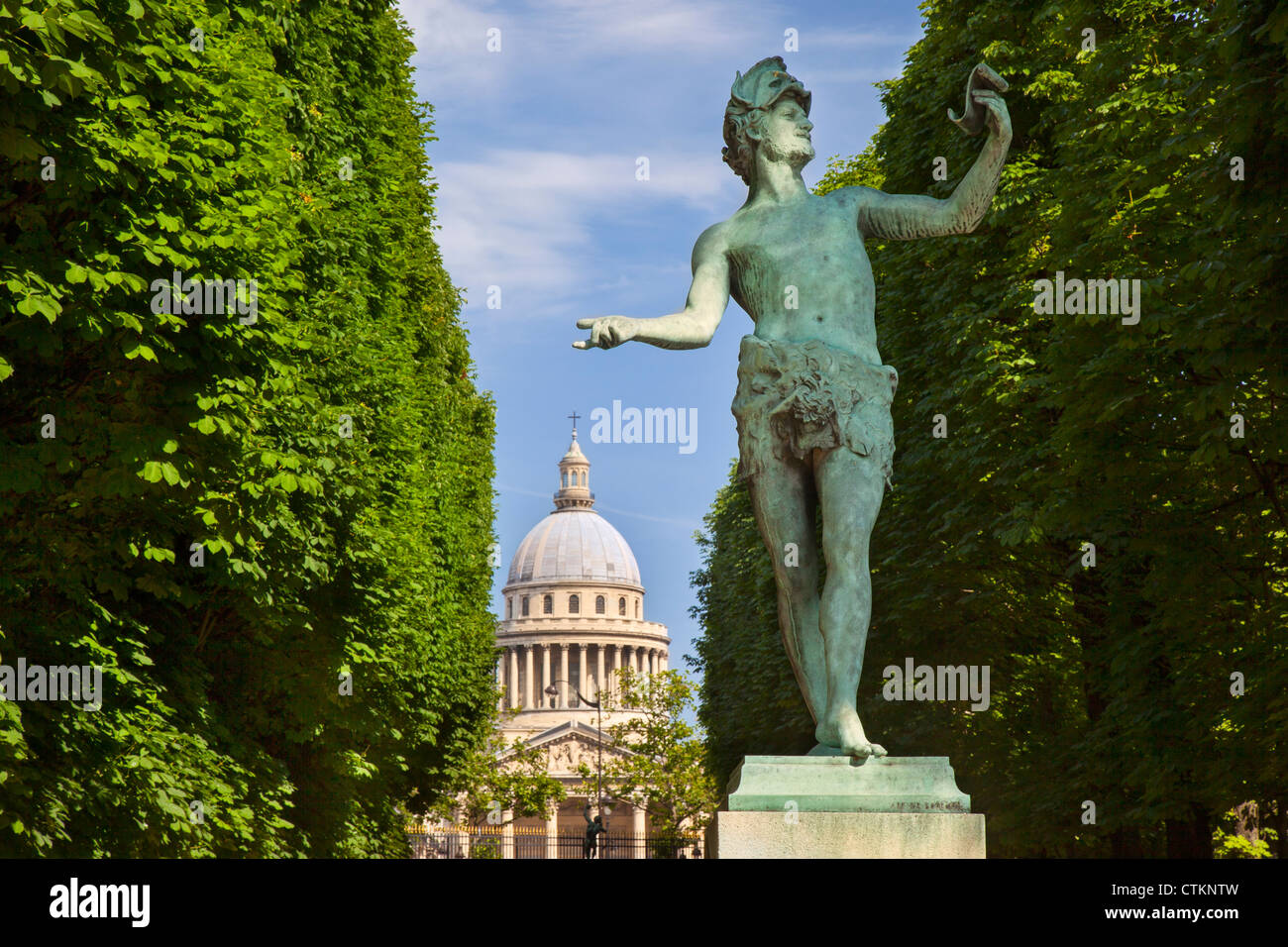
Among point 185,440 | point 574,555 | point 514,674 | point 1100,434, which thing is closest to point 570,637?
point 514,674

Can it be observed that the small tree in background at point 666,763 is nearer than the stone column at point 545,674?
Yes

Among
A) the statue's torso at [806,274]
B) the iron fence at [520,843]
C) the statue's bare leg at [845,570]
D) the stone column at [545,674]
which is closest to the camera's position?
the statue's bare leg at [845,570]

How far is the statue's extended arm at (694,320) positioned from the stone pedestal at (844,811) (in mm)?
2139

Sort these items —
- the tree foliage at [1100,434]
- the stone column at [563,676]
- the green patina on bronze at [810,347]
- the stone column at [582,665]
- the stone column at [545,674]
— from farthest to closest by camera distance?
the stone column at [582,665] → the stone column at [545,674] → the stone column at [563,676] → the tree foliage at [1100,434] → the green patina on bronze at [810,347]

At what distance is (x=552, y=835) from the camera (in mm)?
97375

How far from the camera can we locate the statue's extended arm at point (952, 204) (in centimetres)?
895

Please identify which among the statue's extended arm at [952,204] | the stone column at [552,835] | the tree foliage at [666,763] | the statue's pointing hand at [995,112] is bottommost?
the stone column at [552,835]

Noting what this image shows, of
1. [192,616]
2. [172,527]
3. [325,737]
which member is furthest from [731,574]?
[172,527]

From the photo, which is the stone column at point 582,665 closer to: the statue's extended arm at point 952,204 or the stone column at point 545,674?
the stone column at point 545,674

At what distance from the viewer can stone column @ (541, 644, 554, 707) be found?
169750 millimetres

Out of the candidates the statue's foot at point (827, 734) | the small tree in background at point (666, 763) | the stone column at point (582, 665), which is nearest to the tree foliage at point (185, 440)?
the statue's foot at point (827, 734)

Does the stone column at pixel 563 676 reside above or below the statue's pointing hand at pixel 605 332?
above

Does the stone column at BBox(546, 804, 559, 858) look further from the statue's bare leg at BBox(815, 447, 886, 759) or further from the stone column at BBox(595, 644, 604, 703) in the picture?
the statue's bare leg at BBox(815, 447, 886, 759)

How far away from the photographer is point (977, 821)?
25.5ft
